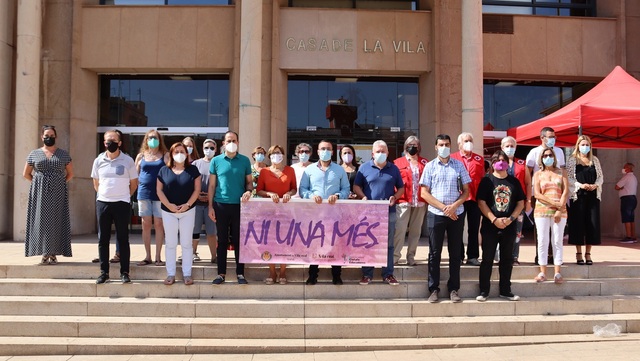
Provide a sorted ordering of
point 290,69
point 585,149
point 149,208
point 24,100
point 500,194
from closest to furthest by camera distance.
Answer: point 500,194
point 149,208
point 585,149
point 24,100
point 290,69

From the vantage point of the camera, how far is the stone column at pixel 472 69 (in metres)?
10.8

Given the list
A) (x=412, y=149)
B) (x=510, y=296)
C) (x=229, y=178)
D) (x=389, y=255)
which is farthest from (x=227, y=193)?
(x=510, y=296)

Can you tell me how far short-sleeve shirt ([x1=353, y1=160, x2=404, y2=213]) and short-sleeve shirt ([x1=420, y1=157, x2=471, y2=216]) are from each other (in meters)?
0.40

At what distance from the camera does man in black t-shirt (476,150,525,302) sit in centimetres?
642

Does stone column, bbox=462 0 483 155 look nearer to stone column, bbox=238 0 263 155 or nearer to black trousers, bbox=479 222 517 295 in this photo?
stone column, bbox=238 0 263 155

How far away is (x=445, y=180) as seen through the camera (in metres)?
6.38

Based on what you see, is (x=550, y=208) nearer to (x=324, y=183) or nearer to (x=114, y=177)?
(x=324, y=183)

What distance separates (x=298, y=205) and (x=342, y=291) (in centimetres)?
129

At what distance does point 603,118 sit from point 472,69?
3.11 meters

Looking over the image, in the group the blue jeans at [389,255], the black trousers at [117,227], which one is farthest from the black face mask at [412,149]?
the black trousers at [117,227]

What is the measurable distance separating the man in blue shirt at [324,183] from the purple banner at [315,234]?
5.2 inches

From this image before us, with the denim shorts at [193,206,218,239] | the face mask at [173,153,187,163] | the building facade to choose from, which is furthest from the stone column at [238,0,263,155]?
the face mask at [173,153,187,163]

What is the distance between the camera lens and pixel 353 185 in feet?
23.0

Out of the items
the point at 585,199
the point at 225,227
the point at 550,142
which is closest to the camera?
the point at 225,227
